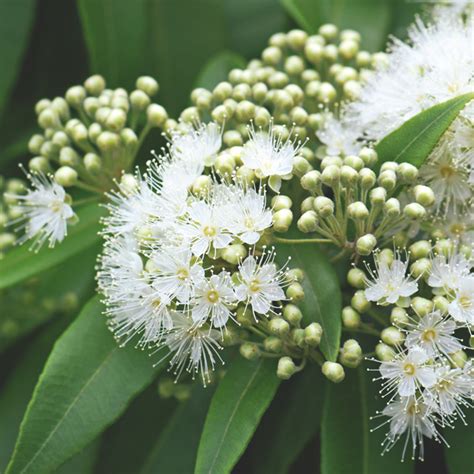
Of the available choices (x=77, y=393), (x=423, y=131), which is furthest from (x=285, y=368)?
(x=423, y=131)

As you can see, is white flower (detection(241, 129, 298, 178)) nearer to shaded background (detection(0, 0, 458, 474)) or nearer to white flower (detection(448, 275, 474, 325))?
white flower (detection(448, 275, 474, 325))

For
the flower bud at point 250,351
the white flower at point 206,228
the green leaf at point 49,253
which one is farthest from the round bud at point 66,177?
the flower bud at point 250,351

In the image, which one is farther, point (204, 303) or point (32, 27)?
point (32, 27)

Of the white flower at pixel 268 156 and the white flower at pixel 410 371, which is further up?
the white flower at pixel 268 156

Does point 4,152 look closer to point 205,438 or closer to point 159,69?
point 159,69

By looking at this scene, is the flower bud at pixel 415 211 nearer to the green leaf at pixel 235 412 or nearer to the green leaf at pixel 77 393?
the green leaf at pixel 235 412

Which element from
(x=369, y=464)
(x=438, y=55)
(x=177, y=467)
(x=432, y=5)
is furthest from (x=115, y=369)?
(x=432, y=5)
